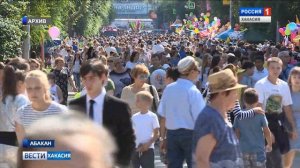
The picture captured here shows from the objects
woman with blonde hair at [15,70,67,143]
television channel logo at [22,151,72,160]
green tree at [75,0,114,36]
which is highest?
television channel logo at [22,151,72,160]

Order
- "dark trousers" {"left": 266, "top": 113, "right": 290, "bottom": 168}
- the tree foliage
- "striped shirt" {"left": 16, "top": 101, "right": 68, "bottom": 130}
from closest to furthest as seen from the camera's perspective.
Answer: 1. "striped shirt" {"left": 16, "top": 101, "right": 68, "bottom": 130}
2. "dark trousers" {"left": 266, "top": 113, "right": 290, "bottom": 168}
3. the tree foliage

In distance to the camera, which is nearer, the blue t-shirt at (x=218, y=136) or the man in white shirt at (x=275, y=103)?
the blue t-shirt at (x=218, y=136)

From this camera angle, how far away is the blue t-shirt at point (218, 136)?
6.21 meters

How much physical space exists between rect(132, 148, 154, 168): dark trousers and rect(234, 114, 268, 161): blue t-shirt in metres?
1.02

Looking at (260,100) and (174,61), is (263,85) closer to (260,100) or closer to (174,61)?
(260,100)

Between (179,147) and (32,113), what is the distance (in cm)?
267

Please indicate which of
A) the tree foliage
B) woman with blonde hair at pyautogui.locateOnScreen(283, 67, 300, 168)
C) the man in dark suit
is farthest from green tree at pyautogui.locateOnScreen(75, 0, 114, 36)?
the man in dark suit

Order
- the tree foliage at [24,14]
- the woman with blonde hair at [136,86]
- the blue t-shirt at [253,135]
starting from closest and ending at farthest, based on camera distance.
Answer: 1. the blue t-shirt at [253,135]
2. the woman with blonde hair at [136,86]
3. the tree foliage at [24,14]

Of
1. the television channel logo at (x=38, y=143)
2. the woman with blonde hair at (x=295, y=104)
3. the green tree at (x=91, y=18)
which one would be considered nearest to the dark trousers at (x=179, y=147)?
the woman with blonde hair at (x=295, y=104)
